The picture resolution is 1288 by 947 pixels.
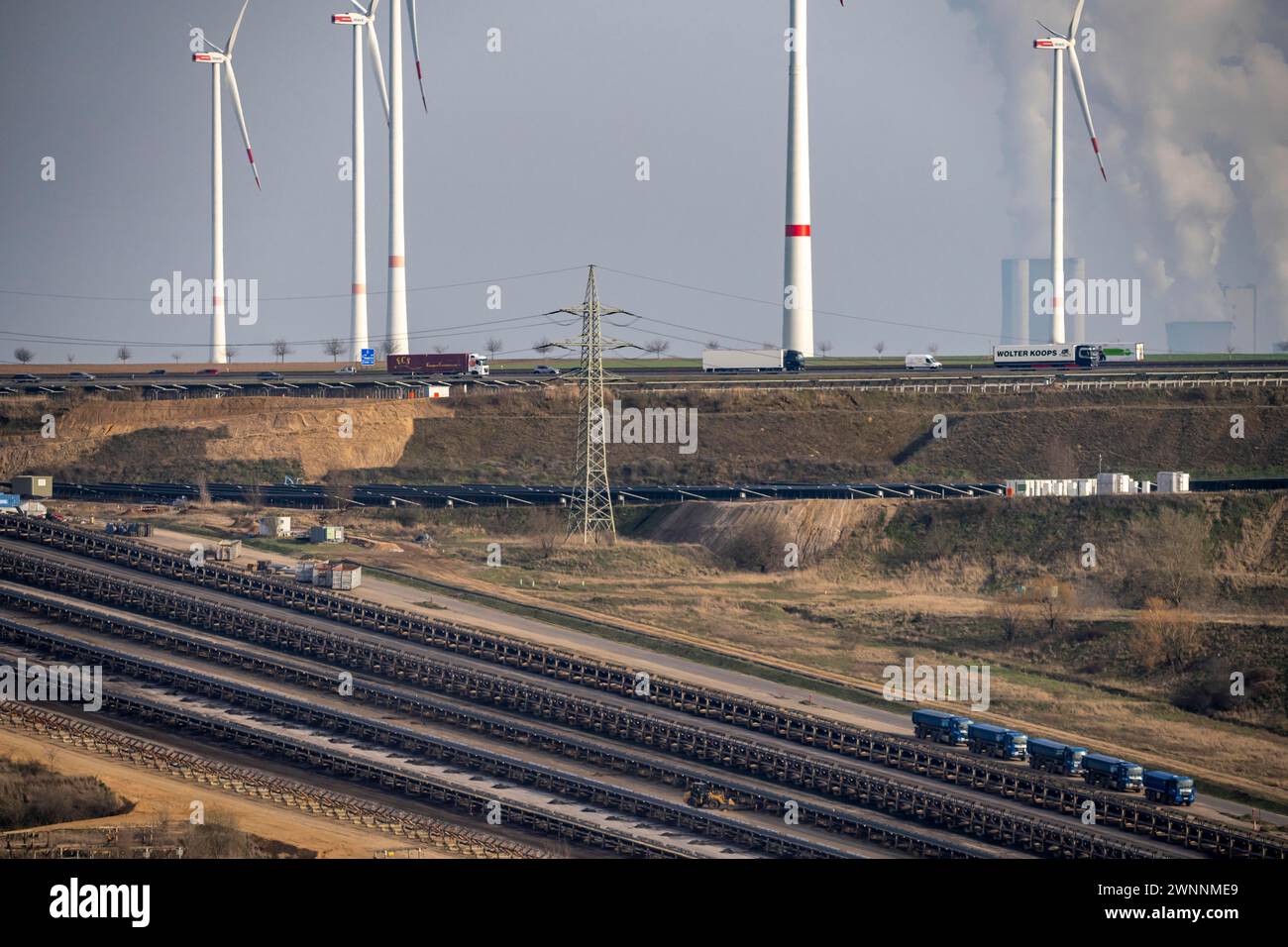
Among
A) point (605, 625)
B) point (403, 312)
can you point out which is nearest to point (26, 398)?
point (403, 312)

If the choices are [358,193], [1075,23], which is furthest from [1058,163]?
[358,193]

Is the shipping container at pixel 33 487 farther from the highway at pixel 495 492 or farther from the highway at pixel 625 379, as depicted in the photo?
the highway at pixel 625 379

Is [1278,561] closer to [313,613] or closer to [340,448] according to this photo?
[313,613]

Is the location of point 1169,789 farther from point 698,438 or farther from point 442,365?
point 442,365

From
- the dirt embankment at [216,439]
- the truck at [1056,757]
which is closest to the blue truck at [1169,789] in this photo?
the truck at [1056,757]

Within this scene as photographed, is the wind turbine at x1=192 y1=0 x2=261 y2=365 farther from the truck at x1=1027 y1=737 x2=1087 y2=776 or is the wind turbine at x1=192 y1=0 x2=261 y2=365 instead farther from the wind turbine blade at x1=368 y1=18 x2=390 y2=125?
the truck at x1=1027 y1=737 x2=1087 y2=776
